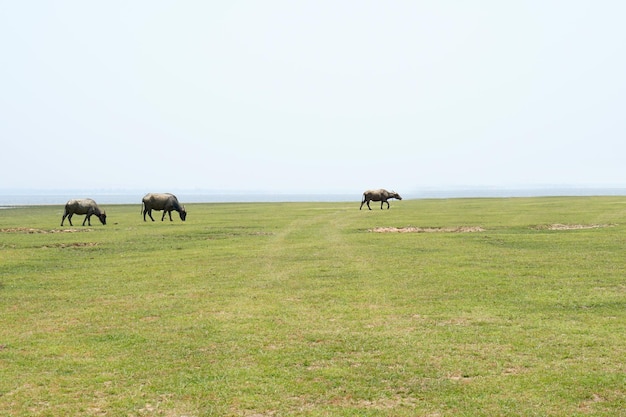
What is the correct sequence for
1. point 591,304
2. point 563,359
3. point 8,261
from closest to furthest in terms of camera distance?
point 563,359, point 591,304, point 8,261

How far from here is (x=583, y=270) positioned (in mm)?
21172

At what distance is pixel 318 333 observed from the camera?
13.3 m

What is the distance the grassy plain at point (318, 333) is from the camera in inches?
368

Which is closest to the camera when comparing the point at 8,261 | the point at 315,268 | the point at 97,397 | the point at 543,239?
the point at 97,397

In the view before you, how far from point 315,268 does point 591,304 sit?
36.4 ft

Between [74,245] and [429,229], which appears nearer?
[74,245]

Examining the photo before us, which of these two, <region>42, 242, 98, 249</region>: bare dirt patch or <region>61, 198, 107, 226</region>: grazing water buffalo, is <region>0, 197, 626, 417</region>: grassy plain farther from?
<region>61, 198, 107, 226</region>: grazing water buffalo

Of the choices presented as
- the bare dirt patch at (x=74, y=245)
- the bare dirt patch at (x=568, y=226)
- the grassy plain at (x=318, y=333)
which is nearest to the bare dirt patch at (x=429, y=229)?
the bare dirt patch at (x=568, y=226)

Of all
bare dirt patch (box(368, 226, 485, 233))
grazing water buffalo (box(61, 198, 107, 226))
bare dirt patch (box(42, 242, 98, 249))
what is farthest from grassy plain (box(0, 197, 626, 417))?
grazing water buffalo (box(61, 198, 107, 226))

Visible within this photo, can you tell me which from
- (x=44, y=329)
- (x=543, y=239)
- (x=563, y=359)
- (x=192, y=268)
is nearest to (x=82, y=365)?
(x=44, y=329)

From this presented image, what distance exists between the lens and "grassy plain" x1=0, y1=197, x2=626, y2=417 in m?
9.34

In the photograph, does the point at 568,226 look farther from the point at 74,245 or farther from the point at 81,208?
the point at 81,208

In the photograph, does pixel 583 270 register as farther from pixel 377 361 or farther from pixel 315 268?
pixel 377 361

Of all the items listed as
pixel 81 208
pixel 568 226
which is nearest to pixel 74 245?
pixel 81 208
